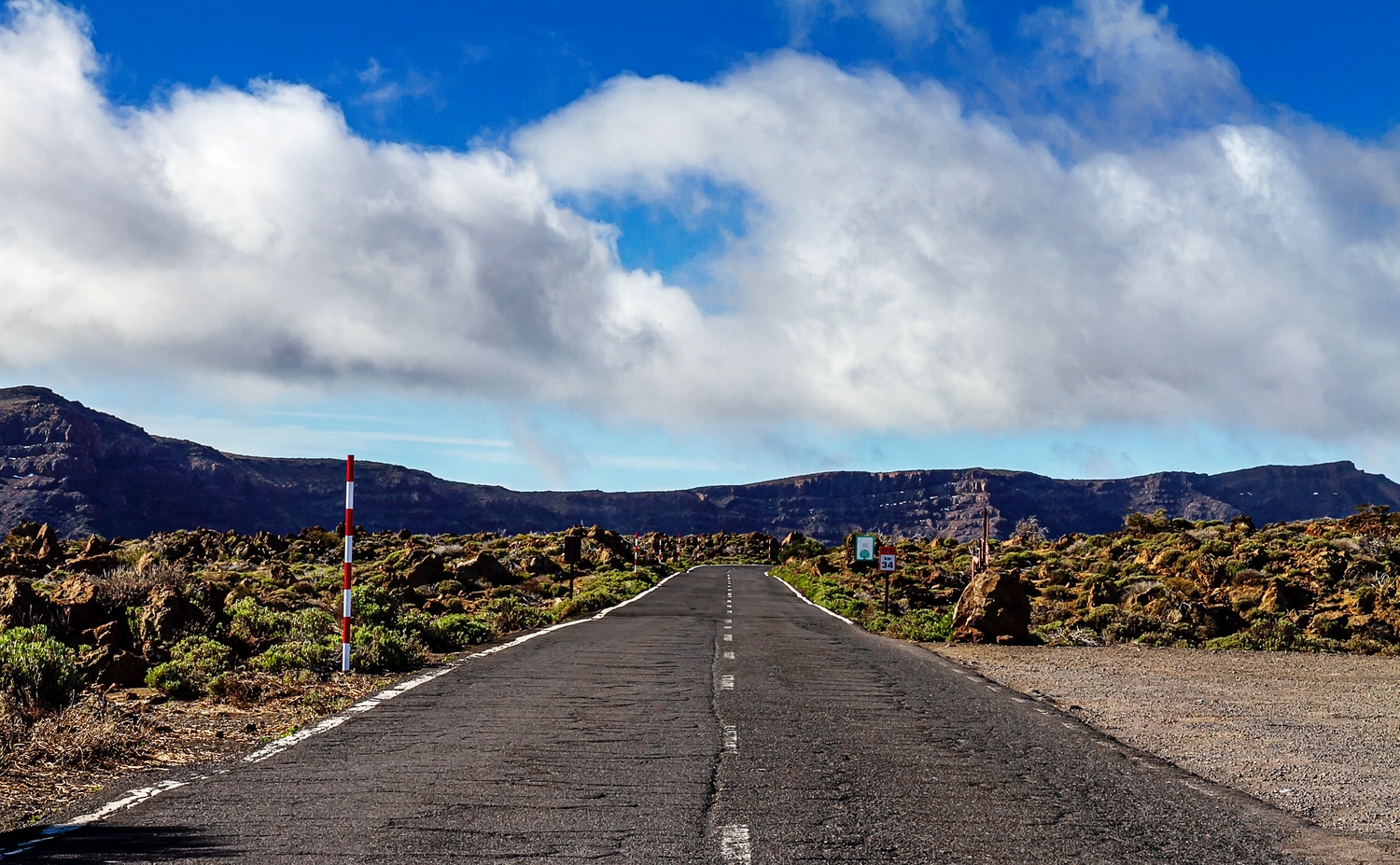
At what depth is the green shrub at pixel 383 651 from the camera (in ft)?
39.1

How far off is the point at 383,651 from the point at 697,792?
702cm

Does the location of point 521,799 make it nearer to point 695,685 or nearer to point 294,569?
point 695,685

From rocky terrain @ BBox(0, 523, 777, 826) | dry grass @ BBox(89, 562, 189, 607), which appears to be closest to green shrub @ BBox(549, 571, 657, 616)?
rocky terrain @ BBox(0, 523, 777, 826)

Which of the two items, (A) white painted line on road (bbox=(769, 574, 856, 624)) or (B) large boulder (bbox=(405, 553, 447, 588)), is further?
(B) large boulder (bbox=(405, 553, 447, 588))

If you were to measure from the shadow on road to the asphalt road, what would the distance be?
0.02 m

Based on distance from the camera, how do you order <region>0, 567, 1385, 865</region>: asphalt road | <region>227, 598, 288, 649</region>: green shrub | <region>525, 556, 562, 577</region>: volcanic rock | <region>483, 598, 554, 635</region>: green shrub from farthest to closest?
<region>525, 556, 562, 577</region>: volcanic rock → <region>483, 598, 554, 635</region>: green shrub → <region>227, 598, 288, 649</region>: green shrub → <region>0, 567, 1385, 865</region>: asphalt road

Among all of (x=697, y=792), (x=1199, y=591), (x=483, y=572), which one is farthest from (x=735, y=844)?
(x=483, y=572)

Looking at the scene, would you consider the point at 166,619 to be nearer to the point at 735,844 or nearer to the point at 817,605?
the point at 735,844

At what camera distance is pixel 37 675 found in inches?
334

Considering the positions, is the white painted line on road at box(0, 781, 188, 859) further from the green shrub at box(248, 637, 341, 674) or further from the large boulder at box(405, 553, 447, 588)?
the large boulder at box(405, 553, 447, 588)

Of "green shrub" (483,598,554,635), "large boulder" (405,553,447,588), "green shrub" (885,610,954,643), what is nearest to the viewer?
"green shrub" (483,598,554,635)

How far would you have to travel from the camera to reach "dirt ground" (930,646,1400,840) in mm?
6992

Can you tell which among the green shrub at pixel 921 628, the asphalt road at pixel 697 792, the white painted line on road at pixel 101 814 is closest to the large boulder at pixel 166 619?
the asphalt road at pixel 697 792

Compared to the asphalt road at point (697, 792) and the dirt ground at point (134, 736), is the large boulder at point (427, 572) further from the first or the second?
the dirt ground at point (134, 736)
